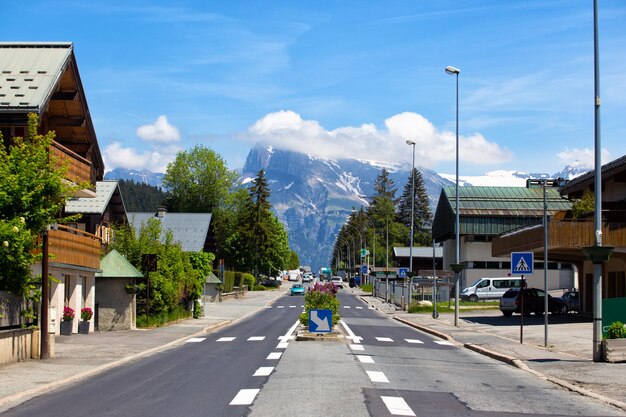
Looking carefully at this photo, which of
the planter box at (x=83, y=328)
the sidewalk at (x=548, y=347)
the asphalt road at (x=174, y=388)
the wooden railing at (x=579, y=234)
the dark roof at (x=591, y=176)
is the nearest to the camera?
the asphalt road at (x=174, y=388)

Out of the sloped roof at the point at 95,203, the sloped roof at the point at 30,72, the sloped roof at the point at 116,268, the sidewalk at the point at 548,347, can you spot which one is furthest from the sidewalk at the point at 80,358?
the sloped roof at the point at 95,203

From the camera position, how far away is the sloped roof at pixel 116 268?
34.1m

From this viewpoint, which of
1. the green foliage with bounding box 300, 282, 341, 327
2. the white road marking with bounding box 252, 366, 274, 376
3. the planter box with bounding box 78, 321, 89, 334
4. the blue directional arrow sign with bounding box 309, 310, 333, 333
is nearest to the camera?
the white road marking with bounding box 252, 366, 274, 376

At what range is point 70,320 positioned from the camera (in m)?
30.8

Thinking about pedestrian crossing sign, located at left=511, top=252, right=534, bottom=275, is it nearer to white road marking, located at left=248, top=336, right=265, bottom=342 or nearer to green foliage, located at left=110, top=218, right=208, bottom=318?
white road marking, located at left=248, top=336, right=265, bottom=342

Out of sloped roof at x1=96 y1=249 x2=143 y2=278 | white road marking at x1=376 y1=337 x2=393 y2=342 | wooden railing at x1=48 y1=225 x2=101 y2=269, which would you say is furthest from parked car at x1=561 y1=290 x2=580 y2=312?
wooden railing at x1=48 y1=225 x2=101 y2=269

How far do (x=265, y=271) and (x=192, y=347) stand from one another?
103m

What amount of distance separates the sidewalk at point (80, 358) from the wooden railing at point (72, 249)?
2789 millimetres

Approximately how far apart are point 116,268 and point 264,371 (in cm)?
1817

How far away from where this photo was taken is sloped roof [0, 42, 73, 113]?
27906mm

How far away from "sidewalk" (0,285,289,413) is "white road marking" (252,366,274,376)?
144 inches

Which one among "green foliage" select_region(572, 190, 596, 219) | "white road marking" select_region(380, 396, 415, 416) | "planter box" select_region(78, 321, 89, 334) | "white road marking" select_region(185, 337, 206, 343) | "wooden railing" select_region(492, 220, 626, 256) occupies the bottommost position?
"white road marking" select_region(185, 337, 206, 343)

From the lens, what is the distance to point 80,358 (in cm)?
2167

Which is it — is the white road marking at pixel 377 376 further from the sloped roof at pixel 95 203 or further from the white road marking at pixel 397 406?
the sloped roof at pixel 95 203
